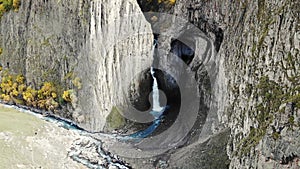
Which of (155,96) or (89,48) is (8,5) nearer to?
(89,48)

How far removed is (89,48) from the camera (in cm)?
4469

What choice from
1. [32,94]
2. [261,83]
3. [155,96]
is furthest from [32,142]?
[261,83]

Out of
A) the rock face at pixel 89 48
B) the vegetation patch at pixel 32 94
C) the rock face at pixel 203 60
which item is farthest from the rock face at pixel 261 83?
the vegetation patch at pixel 32 94

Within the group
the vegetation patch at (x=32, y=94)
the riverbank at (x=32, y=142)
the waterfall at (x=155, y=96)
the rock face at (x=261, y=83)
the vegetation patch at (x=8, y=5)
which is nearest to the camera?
the rock face at (x=261, y=83)

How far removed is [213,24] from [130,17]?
909 centimetres

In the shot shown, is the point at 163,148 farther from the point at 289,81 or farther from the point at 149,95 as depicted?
the point at 289,81

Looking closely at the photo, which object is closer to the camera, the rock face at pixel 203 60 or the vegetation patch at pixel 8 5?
the rock face at pixel 203 60

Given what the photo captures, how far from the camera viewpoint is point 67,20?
153ft

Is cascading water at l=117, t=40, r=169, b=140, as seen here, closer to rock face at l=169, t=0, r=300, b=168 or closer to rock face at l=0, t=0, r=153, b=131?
rock face at l=0, t=0, r=153, b=131

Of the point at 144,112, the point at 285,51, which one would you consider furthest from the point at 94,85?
the point at 285,51

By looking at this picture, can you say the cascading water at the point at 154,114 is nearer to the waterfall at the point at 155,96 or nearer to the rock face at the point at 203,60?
the waterfall at the point at 155,96

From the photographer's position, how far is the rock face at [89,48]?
44.4 metres

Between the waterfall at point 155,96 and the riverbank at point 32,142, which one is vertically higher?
the waterfall at point 155,96

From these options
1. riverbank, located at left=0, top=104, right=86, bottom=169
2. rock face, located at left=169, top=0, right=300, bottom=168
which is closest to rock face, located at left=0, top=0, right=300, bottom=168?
rock face, located at left=169, top=0, right=300, bottom=168
